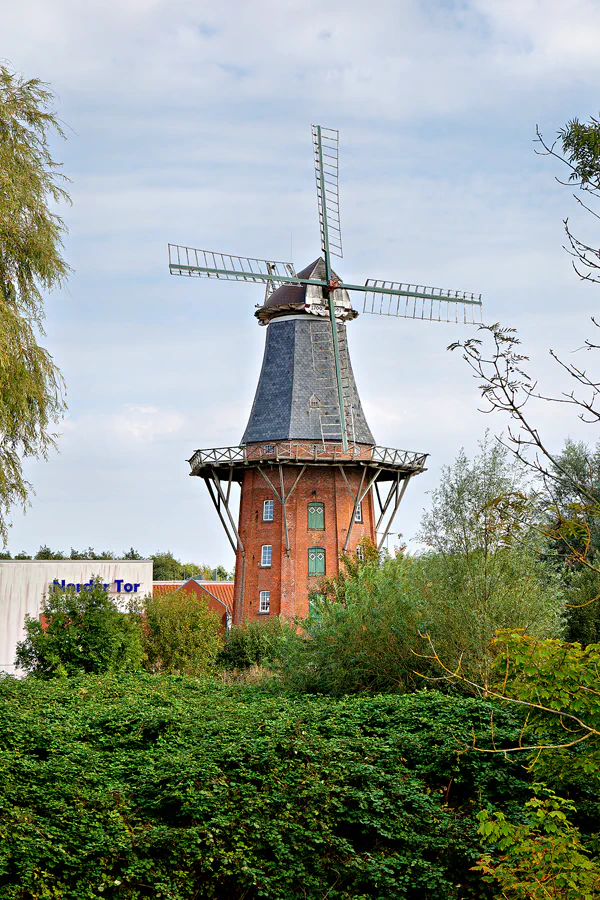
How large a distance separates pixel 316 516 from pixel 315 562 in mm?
1756

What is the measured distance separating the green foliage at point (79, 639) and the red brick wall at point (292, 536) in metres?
11.4

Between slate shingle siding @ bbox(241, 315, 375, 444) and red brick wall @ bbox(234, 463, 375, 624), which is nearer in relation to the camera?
red brick wall @ bbox(234, 463, 375, 624)

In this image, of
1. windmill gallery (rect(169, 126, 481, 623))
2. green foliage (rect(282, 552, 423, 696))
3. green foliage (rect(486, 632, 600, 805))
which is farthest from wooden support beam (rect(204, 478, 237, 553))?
green foliage (rect(486, 632, 600, 805))

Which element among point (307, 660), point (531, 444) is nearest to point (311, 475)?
point (307, 660)

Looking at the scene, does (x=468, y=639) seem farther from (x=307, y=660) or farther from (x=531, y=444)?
(x=531, y=444)

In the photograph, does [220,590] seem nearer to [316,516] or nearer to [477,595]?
[316,516]

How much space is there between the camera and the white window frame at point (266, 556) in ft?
117

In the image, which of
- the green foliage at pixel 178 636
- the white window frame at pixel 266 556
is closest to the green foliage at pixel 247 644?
the green foliage at pixel 178 636

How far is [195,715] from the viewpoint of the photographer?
13.6 m

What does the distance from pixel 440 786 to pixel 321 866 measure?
90.8 inches

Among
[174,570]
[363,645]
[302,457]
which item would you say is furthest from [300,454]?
[174,570]

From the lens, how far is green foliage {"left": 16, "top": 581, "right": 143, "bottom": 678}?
75.3 ft

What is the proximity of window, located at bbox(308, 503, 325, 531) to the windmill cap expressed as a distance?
7622mm

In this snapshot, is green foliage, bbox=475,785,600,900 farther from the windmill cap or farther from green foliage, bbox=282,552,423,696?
the windmill cap
